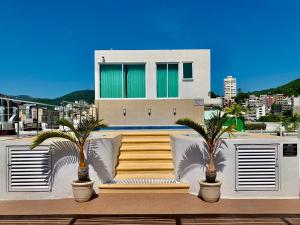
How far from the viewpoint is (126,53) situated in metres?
14.4

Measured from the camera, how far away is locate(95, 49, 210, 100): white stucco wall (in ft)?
47.4

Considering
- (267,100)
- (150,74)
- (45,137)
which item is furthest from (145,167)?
(267,100)

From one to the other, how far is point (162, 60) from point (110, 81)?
318cm

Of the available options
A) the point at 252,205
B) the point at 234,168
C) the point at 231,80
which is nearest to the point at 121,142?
the point at 234,168

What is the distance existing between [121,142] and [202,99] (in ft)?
20.9

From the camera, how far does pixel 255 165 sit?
632 centimetres

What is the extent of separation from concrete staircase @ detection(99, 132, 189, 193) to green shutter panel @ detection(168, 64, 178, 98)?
18.3 feet

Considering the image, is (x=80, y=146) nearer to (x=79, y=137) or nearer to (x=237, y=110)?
(x=79, y=137)

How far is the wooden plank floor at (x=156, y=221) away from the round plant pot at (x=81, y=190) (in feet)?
2.97

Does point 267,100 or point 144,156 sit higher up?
point 267,100

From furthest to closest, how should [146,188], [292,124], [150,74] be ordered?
[292,124] → [150,74] → [146,188]

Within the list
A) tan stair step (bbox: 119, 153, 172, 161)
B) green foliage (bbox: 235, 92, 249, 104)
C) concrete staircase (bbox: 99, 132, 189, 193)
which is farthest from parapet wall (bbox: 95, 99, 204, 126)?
tan stair step (bbox: 119, 153, 172, 161)

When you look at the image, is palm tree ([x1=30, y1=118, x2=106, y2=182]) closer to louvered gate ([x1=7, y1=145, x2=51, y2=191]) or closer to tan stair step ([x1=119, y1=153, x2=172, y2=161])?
louvered gate ([x1=7, y1=145, x2=51, y2=191])

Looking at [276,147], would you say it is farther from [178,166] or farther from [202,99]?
[202,99]
